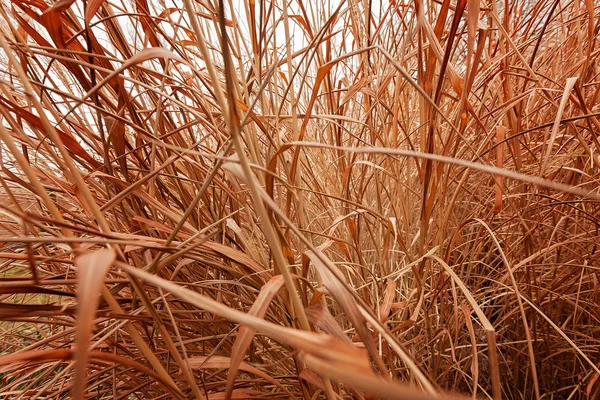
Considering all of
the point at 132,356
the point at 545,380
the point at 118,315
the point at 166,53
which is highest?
the point at 166,53

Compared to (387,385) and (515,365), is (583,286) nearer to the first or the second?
(515,365)

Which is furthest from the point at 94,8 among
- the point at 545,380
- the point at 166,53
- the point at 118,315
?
the point at 545,380

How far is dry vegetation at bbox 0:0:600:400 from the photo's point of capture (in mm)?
236

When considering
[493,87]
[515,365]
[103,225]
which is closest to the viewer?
[103,225]

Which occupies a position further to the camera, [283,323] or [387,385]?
[283,323]

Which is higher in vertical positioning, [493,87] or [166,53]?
[166,53]

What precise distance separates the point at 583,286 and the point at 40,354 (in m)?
0.67

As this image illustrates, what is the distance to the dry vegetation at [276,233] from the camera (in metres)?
0.24

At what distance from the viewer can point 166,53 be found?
0.89 feet

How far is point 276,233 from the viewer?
1.20 ft

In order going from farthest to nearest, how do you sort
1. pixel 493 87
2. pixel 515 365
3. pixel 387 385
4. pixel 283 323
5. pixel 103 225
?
pixel 493 87 → pixel 515 365 → pixel 283 323 → pixel 103 225 → pixel 387 385

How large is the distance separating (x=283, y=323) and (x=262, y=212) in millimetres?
288

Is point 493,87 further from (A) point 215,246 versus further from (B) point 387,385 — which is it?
(B) point 387,385

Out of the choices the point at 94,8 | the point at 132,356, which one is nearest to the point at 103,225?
the point at 94,8
